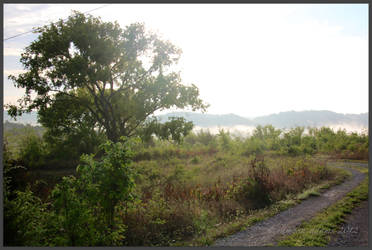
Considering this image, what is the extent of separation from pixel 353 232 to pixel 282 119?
43.4 m

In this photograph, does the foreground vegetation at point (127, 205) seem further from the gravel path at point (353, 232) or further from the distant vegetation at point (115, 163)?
the gravel path at point (353, 232)

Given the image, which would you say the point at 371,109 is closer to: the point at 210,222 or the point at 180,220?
the point at 210,222

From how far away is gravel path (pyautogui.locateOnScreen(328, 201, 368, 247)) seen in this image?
4838 mm

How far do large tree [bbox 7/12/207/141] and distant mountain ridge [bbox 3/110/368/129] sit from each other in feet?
1.89

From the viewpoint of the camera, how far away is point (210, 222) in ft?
19.1

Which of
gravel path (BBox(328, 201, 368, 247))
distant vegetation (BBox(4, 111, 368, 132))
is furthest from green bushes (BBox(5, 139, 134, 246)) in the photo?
distant vegetation (BBox(4, 111, 368, 132))

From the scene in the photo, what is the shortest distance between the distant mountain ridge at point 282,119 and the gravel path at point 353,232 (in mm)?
3063

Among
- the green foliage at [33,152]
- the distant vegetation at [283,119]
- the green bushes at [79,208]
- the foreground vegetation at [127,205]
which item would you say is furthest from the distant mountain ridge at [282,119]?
the green bushes at [79,208]

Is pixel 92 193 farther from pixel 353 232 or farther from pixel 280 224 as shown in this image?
pixel 353 232

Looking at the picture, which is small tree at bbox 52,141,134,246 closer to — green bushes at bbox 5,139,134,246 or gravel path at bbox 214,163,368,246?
green bushes at bbox 5,139,134,246

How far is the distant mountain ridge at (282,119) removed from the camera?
1233 cm

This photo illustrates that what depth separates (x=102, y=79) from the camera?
11.9 m

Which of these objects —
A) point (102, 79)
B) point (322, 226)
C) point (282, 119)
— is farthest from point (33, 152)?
point (282, 119)

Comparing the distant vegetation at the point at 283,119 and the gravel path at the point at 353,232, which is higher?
the distant vegetation at the point at 283,119
